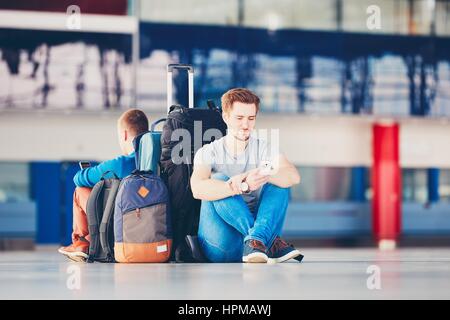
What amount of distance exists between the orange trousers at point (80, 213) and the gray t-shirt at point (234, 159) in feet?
2.83

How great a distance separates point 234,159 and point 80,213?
107cm

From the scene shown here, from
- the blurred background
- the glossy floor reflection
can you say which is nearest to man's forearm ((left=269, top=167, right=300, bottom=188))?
the glossy floor reflection

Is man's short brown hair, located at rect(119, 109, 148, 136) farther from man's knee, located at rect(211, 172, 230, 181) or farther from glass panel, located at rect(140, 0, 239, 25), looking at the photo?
glass panel, located at rect(140, 0, 239, 25)

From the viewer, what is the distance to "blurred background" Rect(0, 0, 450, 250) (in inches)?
555

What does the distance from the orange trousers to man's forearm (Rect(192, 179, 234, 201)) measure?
3.25 feet

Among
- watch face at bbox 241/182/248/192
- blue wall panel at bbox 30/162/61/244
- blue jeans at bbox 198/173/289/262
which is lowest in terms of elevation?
blue wall panel at bbox 30/162/61/244

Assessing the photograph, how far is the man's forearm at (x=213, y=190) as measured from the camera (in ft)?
16.3

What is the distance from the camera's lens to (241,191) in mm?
4953

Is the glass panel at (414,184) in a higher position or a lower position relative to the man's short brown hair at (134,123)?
lower

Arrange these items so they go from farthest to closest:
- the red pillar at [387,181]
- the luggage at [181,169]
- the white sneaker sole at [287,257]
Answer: the red pillar at [387,181], the luggage at [181,169], the white sneaker sole at [287,257]

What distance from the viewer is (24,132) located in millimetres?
14914

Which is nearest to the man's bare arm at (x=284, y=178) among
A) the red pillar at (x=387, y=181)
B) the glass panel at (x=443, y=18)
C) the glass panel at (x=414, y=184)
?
the red pillar at (x=387, y=181)

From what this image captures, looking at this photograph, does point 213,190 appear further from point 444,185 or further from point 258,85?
point 444,185

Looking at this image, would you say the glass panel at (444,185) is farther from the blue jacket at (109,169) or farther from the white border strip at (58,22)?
the blue jacket at (109,169)
